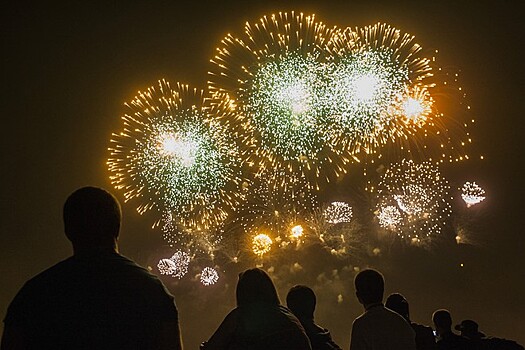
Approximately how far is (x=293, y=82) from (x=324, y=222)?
8849 mm

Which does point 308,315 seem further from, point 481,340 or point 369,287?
point 481,340

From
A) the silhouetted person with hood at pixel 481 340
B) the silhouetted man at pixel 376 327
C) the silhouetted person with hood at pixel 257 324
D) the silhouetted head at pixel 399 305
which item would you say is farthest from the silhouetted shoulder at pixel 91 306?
the silhouetted person with hood at pixel 481 340

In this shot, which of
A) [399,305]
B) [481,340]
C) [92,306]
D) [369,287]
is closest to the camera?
[92,306]

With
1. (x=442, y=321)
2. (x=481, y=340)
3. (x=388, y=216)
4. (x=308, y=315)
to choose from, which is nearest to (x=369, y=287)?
(x=308, y=315)

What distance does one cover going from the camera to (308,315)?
6.08 metres

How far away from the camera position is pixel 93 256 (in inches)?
136

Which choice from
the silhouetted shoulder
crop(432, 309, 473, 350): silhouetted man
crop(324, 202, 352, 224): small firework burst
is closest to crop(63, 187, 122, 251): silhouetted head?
the silhouetted shoulder

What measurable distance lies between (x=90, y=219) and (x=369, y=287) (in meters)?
3.11

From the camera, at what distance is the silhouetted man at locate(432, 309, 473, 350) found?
756cm

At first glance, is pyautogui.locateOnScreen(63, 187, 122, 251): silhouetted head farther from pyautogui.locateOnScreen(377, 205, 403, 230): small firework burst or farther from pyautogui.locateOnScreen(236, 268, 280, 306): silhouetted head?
pyautogui.locateOnScreen(377, 205, 403, 230): small firework burst

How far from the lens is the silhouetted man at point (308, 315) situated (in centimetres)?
597

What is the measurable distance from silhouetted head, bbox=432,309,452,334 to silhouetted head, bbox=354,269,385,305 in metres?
1.93

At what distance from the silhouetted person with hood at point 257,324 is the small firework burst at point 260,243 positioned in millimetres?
20917

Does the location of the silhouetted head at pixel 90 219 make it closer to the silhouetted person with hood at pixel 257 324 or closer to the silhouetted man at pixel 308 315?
the silhouetted person with hood at pixel 257 324
